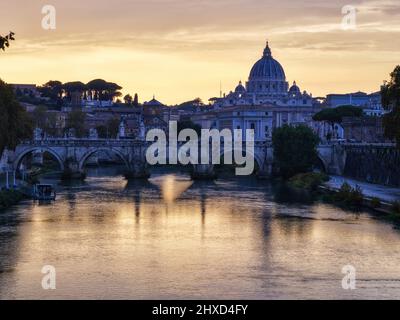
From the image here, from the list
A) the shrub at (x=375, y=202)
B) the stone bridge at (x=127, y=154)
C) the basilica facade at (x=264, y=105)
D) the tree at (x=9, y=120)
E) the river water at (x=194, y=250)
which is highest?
the basilica facade at (x=264, y=105)

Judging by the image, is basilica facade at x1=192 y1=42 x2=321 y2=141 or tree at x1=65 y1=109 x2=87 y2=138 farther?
basilica facade at x1=192 y1=42 x2=321 y2=141

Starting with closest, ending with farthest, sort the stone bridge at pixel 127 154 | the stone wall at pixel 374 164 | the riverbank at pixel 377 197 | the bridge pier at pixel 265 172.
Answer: the riverbank at pixel 377 197 → the stone wall at pixel 374 164 → the stone bridge at pixel 127 154 → the bridge pier at pixel 265 172

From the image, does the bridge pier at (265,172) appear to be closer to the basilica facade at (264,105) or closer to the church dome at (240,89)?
the basilica facade at (264,105)

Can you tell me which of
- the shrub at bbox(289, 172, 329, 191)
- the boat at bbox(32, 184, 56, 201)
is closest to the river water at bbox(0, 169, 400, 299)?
the boat at bbox(32, 184, 56, 201)

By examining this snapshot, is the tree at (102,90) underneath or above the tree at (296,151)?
above

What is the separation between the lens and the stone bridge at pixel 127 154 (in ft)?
180

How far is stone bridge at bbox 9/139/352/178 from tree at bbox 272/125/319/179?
2.72 m

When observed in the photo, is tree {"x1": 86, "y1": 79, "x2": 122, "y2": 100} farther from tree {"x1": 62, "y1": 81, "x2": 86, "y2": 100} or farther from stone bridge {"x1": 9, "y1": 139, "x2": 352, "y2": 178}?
stone bridge {"x1": 9, "y1": 139, "x2": 352, "y2": 178}

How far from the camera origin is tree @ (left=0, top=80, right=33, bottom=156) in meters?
36.3

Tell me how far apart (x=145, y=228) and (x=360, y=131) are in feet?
140

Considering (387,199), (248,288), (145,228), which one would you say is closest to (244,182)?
(387,199)

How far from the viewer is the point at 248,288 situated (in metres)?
20.1

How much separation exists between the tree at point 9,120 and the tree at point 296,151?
58.8ft

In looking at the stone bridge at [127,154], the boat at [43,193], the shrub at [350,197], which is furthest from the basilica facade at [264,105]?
the boat at [43,193]
